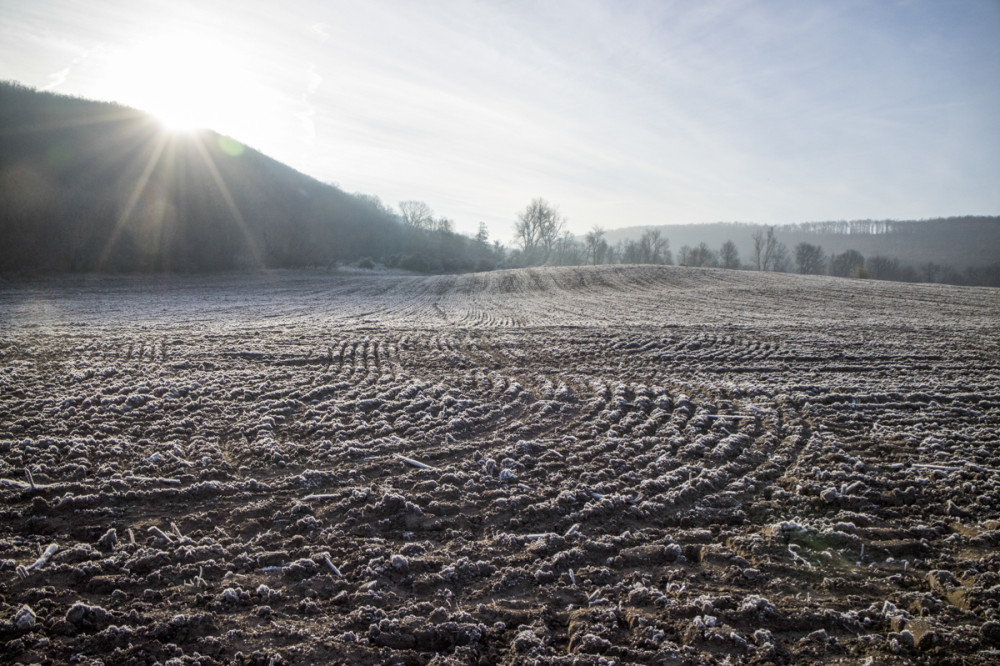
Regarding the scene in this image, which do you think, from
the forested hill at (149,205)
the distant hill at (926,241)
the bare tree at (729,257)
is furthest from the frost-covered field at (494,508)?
the distant hill at (926,241)

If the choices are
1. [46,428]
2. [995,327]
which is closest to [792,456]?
[46,428]

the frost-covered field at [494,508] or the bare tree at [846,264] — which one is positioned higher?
the bare tree at [846,264]

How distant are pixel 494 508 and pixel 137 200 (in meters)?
48.7

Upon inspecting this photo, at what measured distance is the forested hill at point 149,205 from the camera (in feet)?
111

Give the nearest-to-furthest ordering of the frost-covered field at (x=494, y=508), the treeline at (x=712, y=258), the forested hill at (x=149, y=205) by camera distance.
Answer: the frost-covered field at (x=494, y=508) → the forested hill at (x=149, y=205) → the treeline at (x=712, y=258)

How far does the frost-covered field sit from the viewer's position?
3.14 m

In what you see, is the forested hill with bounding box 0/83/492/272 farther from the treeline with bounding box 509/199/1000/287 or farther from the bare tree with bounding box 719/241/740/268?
the bare tree with bounding box 719/241/740/268

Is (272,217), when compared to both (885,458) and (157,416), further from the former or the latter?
(885,458)

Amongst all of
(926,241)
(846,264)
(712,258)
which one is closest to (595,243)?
(712,258)

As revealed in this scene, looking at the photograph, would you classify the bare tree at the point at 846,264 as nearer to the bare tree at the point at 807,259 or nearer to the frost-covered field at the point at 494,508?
the bare tree at the point at 807,259

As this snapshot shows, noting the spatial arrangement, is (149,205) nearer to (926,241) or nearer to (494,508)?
(494,508)

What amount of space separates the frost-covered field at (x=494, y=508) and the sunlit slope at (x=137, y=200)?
101 feet

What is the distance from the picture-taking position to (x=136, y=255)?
36.7 m

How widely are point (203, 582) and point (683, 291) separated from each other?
3097 cm
